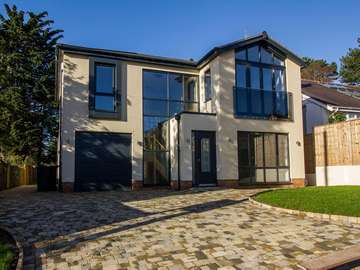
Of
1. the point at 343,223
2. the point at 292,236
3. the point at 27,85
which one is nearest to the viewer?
the point at 292,236

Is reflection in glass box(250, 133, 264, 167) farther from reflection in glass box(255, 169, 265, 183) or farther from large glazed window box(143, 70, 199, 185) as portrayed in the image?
large glazed window box(143, 70, 199, 185)

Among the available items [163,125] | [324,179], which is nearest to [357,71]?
[324,179]

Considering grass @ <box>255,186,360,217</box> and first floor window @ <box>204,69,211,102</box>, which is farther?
first floor window @ <box>204,69,211,102</box>

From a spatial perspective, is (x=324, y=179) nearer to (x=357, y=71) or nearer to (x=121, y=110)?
(x=121, y=110)

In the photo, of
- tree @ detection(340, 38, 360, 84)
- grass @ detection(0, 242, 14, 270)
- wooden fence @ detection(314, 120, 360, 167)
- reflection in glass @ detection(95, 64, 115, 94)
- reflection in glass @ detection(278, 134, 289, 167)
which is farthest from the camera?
tree @ detection(340, 38, 360, 84)

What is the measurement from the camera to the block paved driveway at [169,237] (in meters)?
4.54

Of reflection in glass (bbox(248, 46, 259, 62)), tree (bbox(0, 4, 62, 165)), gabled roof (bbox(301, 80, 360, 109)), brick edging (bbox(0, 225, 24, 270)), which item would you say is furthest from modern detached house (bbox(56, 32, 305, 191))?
brick edging (bbox(0, 225, 24, 270))

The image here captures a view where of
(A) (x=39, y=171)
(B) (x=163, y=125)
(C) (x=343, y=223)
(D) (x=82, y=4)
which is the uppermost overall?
(D) (x=82, y=4)

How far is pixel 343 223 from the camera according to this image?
6.93 m

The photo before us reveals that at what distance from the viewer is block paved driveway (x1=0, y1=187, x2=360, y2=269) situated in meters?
4.54

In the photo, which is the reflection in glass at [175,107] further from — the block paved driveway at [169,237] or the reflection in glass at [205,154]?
the block paved driveway at [169,237]

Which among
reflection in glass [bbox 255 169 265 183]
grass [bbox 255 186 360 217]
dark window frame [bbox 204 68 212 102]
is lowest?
grass [bbox 255 186 360 217]

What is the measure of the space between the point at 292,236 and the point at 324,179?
1154 cm

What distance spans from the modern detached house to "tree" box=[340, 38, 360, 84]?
58.5 feet
